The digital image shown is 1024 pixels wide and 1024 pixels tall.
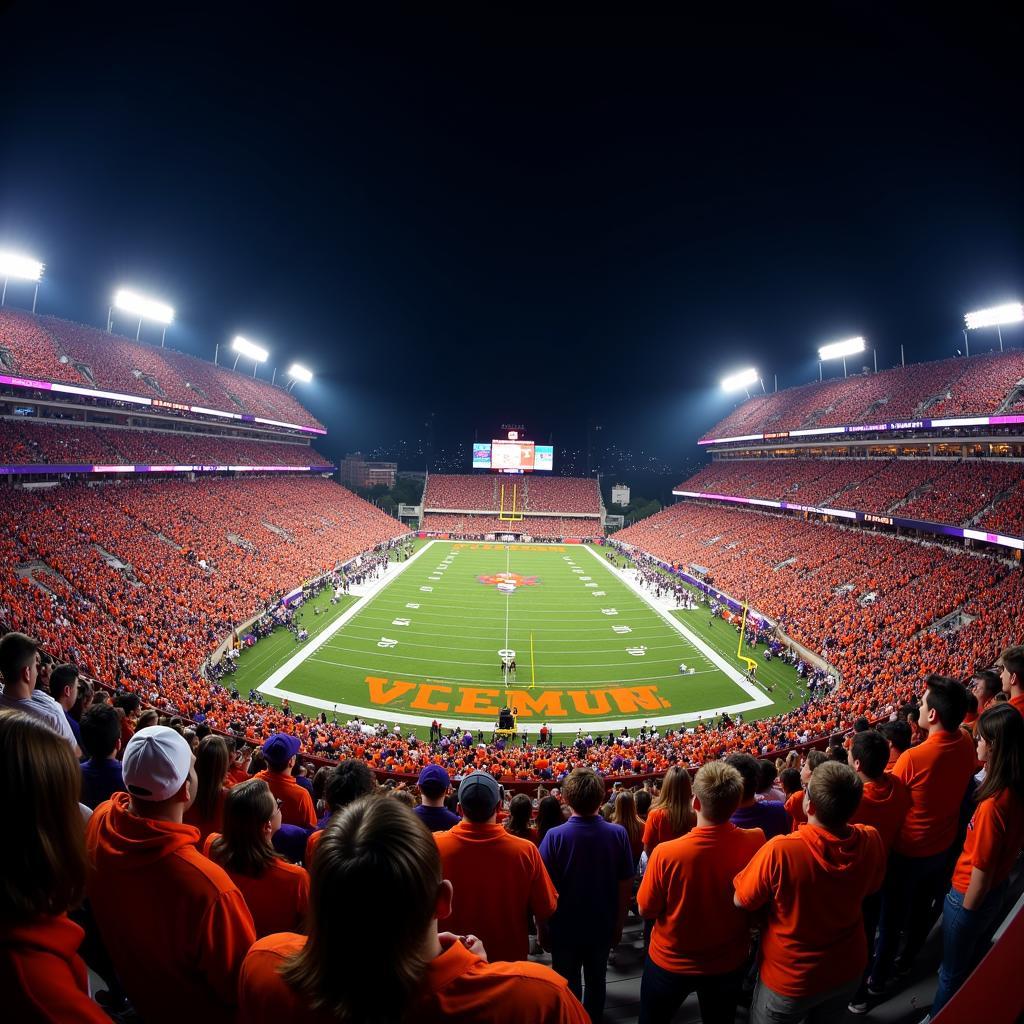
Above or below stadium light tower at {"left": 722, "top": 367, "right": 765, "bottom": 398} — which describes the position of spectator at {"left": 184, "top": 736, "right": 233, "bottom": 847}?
below

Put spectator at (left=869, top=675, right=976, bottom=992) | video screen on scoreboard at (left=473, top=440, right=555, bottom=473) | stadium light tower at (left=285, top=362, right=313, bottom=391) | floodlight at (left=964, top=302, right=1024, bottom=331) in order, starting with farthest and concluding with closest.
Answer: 1. video screen on scoreboard at (left=473, top=440, right=555, bottom=473)
2. stadium light tower at (left=285, top=362, right=313, bottom=391)
3. floodlight at (left=964, top=302, right=1024, bottom=331)
4. spectator at (left=869, top=675, right=976, bottom=992)

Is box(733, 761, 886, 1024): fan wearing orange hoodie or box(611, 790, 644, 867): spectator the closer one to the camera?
box(733, 761, 886, 1024): fan wearing orange hoodie

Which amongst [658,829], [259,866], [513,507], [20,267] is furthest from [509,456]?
[259,866]

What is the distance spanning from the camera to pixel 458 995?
1.41 meters

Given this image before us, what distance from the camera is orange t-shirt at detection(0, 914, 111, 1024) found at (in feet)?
4.30

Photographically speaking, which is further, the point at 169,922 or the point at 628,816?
the point at 628,816

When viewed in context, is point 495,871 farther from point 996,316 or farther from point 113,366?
point 996,316

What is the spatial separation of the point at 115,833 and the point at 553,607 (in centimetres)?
3283

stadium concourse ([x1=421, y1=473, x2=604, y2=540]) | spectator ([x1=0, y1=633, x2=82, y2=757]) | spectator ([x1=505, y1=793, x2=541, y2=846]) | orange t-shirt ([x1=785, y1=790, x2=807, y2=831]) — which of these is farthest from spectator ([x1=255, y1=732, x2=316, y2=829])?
stadium concourse ([x1=421, y1=473, x2=604, y2=540])

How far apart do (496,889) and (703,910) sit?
1091 mm

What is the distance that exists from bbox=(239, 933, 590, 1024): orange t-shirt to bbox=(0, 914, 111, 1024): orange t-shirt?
1.13ft

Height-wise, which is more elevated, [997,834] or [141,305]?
[141,305]

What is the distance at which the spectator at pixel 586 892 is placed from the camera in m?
3.51

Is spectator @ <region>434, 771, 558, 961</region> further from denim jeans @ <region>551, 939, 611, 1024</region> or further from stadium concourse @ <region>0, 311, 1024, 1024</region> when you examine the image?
denim jeans @ <region>551, 939, 611, 1024</region>
